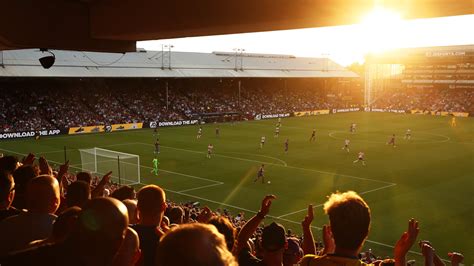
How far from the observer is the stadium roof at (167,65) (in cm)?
5823

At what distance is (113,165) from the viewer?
106 ft

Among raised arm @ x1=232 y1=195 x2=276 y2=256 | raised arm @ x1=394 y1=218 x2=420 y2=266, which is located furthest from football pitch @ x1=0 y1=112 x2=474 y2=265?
raised arm @ x1=394 y1=218 x2=420 y2=266

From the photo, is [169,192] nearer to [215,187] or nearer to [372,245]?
[215,187]

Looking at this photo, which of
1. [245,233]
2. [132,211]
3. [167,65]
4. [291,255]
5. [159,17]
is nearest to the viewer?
[245,233]

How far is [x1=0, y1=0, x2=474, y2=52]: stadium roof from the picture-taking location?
24.6 ft

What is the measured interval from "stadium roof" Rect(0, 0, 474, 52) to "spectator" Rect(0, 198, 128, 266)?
17.7 feet

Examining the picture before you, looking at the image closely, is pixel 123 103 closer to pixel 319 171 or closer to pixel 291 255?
pixel 319 171

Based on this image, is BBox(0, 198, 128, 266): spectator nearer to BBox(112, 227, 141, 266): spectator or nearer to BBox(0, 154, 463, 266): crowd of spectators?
BBox(0, 154, 463, 266): crowd of spectators

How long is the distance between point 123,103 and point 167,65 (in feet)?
30.6

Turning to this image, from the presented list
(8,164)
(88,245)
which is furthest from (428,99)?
(88,245)

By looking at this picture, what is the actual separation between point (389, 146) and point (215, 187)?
24157 mm

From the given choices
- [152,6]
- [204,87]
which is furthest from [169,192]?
[204,87]

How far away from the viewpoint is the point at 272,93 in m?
92.3

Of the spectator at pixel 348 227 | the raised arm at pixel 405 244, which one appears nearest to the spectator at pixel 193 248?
the spectator at pixel 348 227
